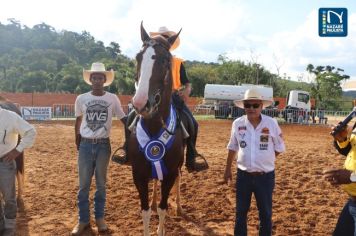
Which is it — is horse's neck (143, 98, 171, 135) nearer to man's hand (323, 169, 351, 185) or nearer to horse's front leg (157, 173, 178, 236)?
horse's front leg (157, 173, 178, 236)

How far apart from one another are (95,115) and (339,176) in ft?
11.7

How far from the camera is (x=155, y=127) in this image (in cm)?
488

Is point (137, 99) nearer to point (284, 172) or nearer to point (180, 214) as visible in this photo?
point (180, 214)

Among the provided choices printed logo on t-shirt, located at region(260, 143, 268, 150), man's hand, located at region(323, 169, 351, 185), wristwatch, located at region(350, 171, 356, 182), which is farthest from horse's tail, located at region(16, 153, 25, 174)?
wristwatch, located at region(350, 171, 356, 182)

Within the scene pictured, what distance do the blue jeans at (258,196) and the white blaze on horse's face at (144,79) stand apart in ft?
5.02

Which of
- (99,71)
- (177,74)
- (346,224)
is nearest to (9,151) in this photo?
(99,71)

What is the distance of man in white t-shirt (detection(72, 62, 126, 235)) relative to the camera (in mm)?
5656

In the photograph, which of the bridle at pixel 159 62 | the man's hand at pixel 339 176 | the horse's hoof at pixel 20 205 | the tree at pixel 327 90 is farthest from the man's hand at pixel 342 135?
the tree at pixel 327 90

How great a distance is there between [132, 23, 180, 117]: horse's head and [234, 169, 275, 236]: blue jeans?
4.48ft

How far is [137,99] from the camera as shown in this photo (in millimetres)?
4008

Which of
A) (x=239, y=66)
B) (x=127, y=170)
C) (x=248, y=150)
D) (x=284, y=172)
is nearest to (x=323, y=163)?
(x=284, y=172)

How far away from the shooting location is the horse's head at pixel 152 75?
409 centimetres

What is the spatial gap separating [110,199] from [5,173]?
275 centimetres

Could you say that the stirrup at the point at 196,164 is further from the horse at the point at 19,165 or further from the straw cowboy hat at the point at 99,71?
the horse at the point at 19,165
